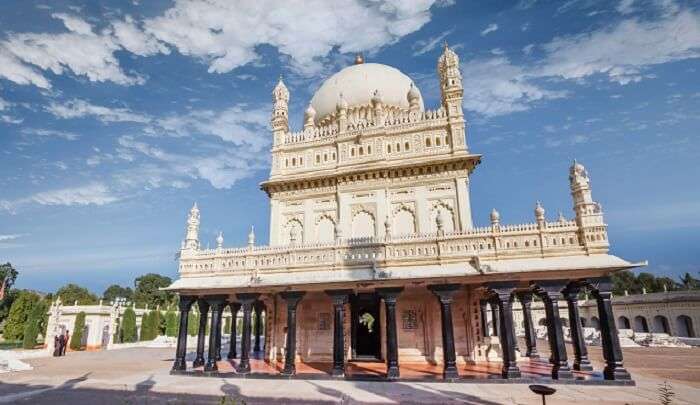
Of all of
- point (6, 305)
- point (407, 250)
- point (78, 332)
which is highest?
point (407, 250)

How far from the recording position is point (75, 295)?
57.3m

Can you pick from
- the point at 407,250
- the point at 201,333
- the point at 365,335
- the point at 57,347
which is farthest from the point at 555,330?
the point at 57,347

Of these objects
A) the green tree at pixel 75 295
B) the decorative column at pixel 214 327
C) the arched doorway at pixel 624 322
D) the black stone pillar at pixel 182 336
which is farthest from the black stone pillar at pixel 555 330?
the green tree at pixel 75 295

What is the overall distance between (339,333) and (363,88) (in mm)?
15430

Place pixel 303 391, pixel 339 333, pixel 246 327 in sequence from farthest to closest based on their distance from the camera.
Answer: pixel 246 327 < pixel 339 333 < pixel 303 391

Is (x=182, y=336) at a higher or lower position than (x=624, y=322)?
higher

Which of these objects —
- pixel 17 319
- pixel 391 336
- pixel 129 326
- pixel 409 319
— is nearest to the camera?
pixel 391 336

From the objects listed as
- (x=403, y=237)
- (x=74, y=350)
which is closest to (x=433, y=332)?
(x=403, y=237)

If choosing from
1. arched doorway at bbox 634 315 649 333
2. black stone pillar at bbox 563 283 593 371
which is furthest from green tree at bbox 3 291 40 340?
arched doorway at bbox 634 315 649 333

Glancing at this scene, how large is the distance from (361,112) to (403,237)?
1084 cm

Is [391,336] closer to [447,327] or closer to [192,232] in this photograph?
[447,327]

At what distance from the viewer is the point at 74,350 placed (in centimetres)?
3434

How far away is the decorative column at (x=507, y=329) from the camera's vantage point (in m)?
12.6

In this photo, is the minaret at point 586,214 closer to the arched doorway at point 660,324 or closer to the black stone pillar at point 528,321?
the black stone pillar at point 528,321
